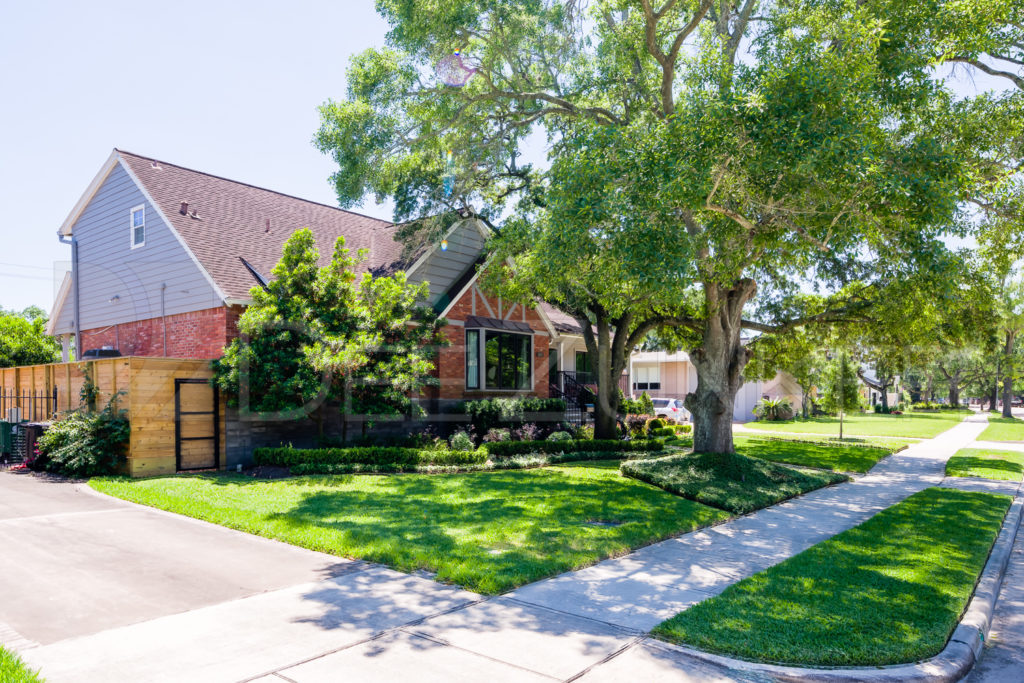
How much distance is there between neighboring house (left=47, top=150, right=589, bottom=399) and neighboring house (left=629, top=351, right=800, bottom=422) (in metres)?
22.3

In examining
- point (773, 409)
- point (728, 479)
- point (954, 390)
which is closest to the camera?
point (728, 479)

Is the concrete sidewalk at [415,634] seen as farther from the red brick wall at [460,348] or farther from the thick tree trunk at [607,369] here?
the thick tree trunk at [607,369]

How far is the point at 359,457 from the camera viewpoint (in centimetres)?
1484

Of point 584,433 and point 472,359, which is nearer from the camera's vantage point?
point 472,359

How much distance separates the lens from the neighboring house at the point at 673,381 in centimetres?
4316

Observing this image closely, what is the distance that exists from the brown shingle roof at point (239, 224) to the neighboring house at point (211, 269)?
4 centimetres

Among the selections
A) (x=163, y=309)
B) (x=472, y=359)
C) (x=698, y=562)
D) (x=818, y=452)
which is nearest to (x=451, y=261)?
(x=472, y=359)

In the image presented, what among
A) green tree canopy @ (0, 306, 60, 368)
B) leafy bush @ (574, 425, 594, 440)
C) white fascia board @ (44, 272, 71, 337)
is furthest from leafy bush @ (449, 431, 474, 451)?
green tree canopy @ (0, 306, 60, 368)

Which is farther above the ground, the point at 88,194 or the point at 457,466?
A: the point at 88,194

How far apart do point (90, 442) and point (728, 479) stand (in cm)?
1303

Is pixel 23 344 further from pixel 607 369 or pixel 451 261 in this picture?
pixel 607 369

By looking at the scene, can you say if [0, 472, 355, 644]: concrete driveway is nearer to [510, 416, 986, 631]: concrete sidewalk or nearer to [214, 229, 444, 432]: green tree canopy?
[510, 416, 986, 631]: concrete sidewalk

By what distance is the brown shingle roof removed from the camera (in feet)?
54.4

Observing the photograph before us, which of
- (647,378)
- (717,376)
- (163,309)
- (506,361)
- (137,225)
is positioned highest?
(137,225)
